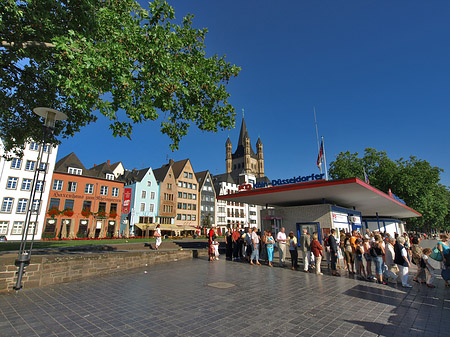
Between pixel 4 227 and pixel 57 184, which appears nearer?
pixel 4 227

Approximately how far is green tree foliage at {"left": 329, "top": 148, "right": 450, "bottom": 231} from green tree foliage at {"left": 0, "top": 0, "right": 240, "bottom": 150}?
1485 inches

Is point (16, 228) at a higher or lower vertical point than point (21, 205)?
lower

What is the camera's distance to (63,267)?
8.80m

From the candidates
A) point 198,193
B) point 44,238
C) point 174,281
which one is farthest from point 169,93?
point 198,193

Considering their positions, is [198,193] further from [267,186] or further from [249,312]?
[249,312]

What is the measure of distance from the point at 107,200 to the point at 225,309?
4645 cm

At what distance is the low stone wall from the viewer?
286 inches

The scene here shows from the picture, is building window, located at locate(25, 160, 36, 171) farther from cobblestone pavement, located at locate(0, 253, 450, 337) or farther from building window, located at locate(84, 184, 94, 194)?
cobblestone pavement, located at locate(0, 253, 450, 337)

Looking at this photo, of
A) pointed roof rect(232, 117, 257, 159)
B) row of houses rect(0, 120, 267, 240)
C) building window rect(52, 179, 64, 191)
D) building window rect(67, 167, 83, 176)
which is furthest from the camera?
pointed roof rect(232, 117, 257, 159)

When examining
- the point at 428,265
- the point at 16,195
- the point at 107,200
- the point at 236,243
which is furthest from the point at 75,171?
the point at 428,265

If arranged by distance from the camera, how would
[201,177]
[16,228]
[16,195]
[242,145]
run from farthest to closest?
[242,145] < [201,177] < [16,195] < [16,228]

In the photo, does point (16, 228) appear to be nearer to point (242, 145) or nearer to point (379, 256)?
point (379, 256)

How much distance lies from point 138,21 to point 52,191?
40854mm

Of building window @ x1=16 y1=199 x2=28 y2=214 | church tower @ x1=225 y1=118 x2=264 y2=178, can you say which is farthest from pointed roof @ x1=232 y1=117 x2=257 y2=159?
building window @ x1=16 y1=199 x2=28 y2=214
